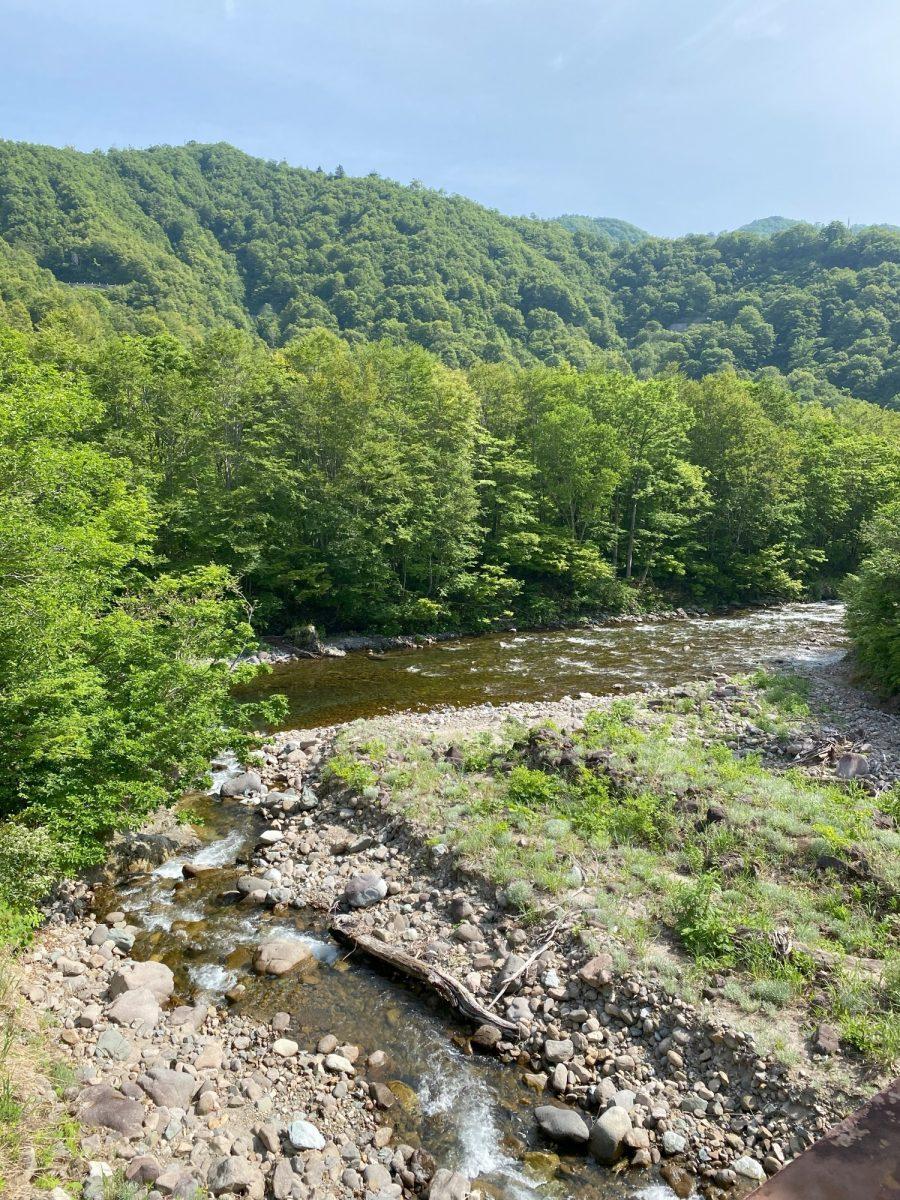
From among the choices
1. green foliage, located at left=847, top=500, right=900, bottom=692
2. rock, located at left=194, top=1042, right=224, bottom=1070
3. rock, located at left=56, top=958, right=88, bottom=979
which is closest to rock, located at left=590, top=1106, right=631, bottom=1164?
rock, located at left=194, top=1042, right=224, bottom=1070

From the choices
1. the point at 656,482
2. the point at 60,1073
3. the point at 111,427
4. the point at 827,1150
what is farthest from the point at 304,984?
the point at 656,482

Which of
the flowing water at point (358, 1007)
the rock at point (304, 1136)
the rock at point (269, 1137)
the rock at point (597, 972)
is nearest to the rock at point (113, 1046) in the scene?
the flowing water at point (358, 1007)

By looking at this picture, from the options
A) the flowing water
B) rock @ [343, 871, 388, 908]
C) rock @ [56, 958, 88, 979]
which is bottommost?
the flowing water

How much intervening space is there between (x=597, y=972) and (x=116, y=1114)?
230 inches

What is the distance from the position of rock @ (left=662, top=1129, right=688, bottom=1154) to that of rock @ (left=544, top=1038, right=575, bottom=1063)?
1.35m

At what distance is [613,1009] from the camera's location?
8734mm

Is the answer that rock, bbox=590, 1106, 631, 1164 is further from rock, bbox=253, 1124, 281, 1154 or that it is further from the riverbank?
the riverbank

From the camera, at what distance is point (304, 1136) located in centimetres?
724

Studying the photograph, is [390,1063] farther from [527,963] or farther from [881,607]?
[881,607]

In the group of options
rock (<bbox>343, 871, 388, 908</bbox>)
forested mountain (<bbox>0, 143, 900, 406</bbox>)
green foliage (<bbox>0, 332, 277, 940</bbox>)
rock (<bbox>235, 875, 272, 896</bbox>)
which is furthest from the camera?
forested mountain (<bbox>0, 143, 900, 406</bbox>)

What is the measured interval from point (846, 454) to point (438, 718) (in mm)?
41530

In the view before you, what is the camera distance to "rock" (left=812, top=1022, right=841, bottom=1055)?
7.68 m

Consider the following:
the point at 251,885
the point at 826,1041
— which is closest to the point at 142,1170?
the point at 251,885

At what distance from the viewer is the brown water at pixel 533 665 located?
2338 cm
